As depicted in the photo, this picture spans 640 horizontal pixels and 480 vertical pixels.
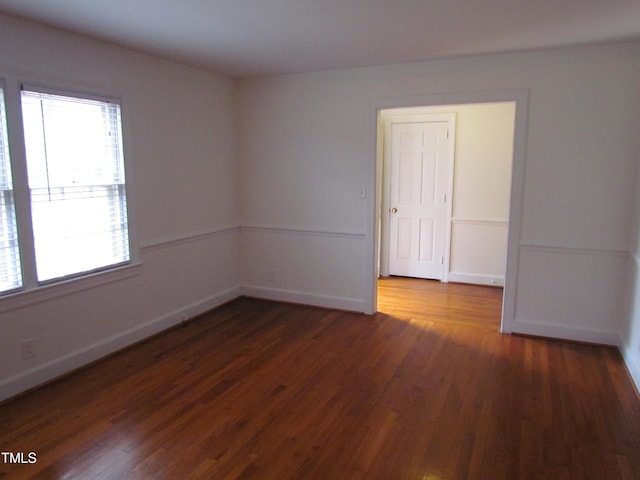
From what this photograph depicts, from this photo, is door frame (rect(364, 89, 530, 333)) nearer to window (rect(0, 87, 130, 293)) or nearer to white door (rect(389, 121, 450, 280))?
white door (rect(389, 121, 450, 280))

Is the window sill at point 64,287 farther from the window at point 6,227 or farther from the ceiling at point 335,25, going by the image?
the ceiling at point 335,25

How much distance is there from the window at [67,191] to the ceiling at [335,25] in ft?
1.87

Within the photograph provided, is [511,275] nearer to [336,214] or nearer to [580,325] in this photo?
[580,325]

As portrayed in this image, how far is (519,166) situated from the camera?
3.74 m

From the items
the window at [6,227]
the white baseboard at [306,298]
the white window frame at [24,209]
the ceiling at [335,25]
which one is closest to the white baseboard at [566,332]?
the white baseboard at [306,298]

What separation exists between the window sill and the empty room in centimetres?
2

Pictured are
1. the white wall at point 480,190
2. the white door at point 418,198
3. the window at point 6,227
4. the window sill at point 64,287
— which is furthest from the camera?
the white door at point 418,198

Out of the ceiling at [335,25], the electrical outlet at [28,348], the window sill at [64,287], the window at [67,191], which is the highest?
the ceiling at [335,25]

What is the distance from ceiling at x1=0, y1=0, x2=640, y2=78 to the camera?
2549 millimetres

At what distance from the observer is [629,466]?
2252mm

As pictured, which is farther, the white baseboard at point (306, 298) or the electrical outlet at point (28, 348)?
the white baseboard at point (306, 298)

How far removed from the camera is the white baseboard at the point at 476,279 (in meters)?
5.58

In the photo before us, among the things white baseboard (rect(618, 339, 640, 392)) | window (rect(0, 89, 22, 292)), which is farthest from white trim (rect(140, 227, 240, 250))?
white baseboard (rect(618, 339, 640, 392))

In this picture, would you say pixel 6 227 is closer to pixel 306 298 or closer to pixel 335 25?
pixel 335 25
